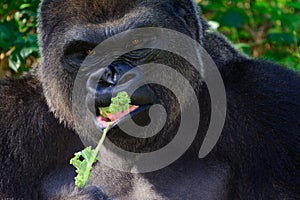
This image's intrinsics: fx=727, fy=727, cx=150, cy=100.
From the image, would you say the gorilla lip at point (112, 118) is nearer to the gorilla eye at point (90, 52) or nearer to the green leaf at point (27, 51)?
the gorilla eye at point (90, 52)

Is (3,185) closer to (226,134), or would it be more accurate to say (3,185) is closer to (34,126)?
(34,126)

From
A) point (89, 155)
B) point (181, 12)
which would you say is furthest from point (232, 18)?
point (89, 155)

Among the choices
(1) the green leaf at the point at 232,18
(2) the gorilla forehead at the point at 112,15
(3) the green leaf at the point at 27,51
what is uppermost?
(2) the gorilla forehead at the point at 112,15

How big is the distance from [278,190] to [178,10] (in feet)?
4.29

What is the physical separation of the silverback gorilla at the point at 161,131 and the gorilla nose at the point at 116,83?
0.13 m

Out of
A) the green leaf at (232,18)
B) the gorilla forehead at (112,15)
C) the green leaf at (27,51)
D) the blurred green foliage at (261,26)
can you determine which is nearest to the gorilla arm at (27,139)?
the gorilla forehead at (112,15)

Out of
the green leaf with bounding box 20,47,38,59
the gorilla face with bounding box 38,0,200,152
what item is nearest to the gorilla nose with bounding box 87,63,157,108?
the gorilla face with bounding box 38,0,200,152

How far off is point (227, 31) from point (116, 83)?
449 centimetres

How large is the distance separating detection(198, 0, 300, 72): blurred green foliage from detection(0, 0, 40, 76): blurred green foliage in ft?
5.49

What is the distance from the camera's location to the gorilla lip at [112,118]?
4121 mm

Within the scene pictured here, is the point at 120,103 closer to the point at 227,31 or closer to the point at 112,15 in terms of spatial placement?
the point at 112,15

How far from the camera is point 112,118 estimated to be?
4.14 metres

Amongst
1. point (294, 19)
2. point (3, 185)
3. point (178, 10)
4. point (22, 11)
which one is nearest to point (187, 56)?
point (178, 10)

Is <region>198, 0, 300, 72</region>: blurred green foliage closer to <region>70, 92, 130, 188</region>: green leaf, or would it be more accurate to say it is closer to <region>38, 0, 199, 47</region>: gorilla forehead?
<region>38, 0, 199, 47</region>: gorilla forehead
